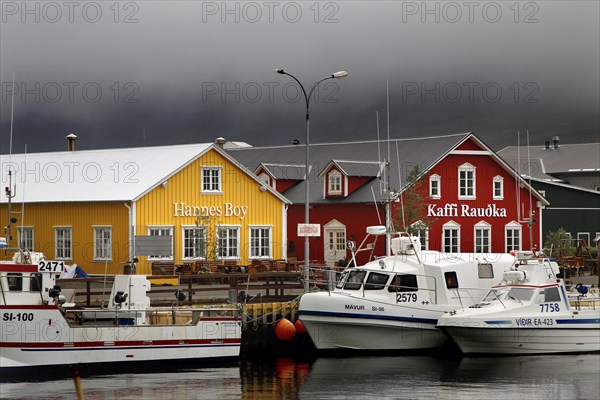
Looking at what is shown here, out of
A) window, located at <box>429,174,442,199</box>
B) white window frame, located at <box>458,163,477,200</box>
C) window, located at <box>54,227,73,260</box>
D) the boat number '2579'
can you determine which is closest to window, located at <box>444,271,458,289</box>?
the boat number '2579'

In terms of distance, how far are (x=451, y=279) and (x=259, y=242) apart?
1723 cm

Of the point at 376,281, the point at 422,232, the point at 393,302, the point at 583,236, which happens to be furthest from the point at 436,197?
the point at 393,302

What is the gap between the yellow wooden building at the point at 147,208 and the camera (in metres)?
44.4

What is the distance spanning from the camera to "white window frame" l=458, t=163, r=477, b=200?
5559 cm

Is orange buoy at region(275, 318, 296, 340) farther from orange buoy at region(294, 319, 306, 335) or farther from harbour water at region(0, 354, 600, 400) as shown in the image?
harbour water at region(0, 354, 600, 400)

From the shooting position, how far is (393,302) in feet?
103

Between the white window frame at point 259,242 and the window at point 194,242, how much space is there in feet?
9.48

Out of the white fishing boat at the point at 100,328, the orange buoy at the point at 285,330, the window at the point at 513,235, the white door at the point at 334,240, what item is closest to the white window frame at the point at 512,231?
the window at the point at 513,235

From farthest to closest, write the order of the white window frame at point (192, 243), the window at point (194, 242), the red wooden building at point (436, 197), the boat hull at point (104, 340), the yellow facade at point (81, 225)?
the red wooden building at point (436, 197) < the white window frame at point (192, 243) < the window at point (194, 242) < the yellow facade at point (81, 225) < the boat hull at point (104, 340)

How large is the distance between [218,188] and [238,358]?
61.3 feet

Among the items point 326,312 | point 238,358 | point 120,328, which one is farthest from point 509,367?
point 120,328

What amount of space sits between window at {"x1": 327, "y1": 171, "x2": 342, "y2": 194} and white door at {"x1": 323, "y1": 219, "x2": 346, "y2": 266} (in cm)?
148

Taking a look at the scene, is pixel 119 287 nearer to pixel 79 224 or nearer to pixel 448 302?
pixel 448 302

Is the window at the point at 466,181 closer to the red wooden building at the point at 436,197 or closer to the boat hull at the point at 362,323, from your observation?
the red wooden building at the point at 436,197
